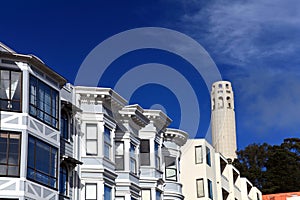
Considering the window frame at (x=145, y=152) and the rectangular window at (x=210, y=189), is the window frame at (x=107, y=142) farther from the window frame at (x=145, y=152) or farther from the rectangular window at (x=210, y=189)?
the rectangular window at (x=210, y=189)

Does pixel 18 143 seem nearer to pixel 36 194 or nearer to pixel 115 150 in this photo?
pixel 36 194

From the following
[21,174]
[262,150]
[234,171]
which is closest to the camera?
[21,174]

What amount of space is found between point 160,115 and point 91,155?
28.7 feet

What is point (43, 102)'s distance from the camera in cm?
3278

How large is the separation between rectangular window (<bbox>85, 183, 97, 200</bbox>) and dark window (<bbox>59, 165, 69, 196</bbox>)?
1928 mm

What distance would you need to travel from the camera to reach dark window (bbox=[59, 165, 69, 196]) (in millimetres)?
34844

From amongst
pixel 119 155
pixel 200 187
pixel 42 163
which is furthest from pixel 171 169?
pixel 42 163

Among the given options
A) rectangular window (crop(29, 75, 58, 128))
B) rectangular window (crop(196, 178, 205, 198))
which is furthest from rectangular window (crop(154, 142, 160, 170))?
rectangular window (crop(196, 178, 205, 198))

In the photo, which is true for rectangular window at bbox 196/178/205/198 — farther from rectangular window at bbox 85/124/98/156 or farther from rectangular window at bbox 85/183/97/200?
rectangular window at bbox 85/183/97/200

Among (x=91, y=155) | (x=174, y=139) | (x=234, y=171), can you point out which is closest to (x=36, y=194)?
(x=91, y=155)

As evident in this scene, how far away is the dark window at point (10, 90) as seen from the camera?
3102 centimetres

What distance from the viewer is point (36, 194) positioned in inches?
1216

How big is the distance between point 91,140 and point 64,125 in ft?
8.17

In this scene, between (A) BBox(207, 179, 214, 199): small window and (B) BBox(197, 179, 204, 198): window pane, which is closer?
(B) BBox(197, 179, 204, 198): window pane
